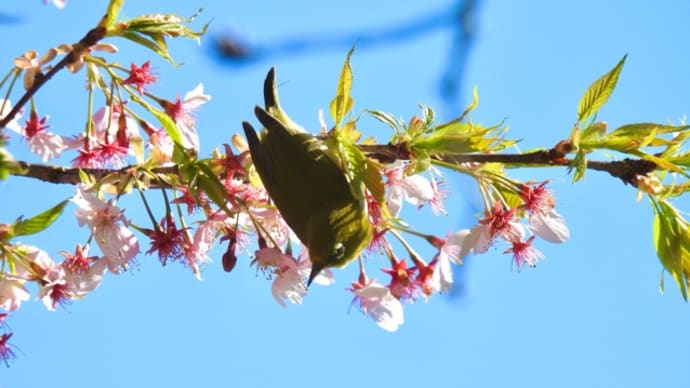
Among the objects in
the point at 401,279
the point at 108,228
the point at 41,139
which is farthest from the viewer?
the point at 41,139

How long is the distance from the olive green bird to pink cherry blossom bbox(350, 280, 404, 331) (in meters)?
0.41

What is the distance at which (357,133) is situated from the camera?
73.9 inches

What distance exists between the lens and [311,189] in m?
1.76

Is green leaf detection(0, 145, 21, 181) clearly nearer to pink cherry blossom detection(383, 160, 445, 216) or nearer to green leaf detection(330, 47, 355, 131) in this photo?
green leaf detection(330, 47, 355, 131)

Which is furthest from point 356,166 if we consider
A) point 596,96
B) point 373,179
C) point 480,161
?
point 596,96

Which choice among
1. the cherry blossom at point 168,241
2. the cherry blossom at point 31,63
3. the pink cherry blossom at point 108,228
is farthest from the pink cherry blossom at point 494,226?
the cherry blossom at point 31,63

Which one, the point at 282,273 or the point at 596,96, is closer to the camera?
the point at 596,96

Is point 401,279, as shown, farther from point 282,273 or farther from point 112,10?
point 112,10

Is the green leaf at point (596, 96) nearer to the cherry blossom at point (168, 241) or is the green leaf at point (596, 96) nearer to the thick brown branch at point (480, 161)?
the thick brown branch at point (480, 161)

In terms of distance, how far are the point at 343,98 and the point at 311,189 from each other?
9.2 inches

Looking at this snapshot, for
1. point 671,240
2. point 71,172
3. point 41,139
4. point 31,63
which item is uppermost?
point 31,63

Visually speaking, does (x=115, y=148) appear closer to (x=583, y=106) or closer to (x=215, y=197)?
(x=215, y=197)

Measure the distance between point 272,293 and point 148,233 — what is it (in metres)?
0.34

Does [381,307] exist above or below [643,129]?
below
